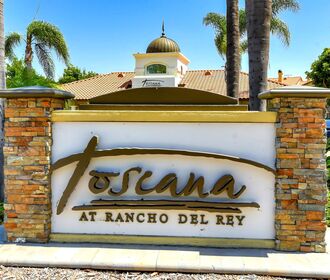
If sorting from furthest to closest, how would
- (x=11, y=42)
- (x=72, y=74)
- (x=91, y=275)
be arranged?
(x=72, y=74)
(x=11, y=42)
(x=91, y=275)

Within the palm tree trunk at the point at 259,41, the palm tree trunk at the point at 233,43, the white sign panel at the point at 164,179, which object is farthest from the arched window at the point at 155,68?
the white sign panel at the point at 164,179

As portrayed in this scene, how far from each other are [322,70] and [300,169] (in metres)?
29.6

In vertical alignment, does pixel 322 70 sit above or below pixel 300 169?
above

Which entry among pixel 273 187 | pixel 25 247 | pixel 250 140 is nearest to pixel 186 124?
pixel 250 140

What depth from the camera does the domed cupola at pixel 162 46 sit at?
29266mm

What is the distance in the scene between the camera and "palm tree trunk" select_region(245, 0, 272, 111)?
730 centimetres

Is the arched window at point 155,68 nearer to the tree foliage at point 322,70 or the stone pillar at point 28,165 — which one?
the tree foliage at point 322,70

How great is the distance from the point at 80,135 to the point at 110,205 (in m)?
1.15

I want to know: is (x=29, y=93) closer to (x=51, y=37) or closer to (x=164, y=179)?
(x=164, y=179)

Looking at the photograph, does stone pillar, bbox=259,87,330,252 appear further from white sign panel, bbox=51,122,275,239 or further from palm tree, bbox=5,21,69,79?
palm tree, bbox=5,21,69,79

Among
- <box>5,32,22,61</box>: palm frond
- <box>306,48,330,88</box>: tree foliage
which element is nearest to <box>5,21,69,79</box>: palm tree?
<box>5,32,22,61</box>: palm frond

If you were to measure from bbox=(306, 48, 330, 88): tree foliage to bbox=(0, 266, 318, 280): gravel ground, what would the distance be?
30261mm

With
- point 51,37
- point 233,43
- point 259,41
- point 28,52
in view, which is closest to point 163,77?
point 51,37

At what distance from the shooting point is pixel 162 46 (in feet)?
96.4
